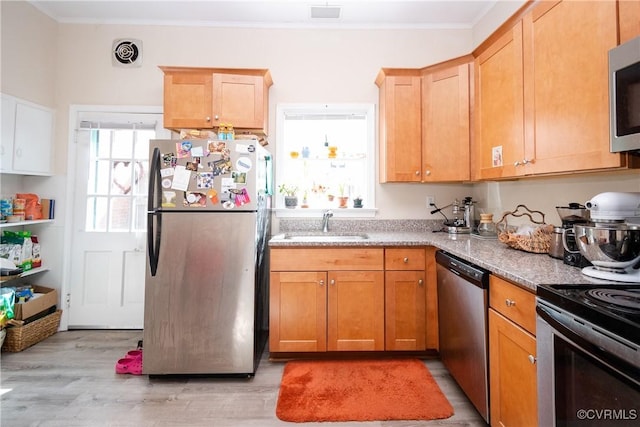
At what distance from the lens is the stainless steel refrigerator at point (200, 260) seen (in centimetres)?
200

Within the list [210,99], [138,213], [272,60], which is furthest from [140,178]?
[272,60]

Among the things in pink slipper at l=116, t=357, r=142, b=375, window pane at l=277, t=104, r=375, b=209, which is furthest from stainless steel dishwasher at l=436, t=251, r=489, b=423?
pink slipper at l=116, t=357, r=142, b=375

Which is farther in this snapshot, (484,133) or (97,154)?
(97,154)

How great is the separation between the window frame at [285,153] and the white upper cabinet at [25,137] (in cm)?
207

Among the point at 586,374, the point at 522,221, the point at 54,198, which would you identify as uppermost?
the point at 54,198

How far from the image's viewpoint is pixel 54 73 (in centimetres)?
283

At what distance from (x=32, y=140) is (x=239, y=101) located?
1.84 meters

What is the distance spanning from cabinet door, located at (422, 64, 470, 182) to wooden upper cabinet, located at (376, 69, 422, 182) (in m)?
0.06

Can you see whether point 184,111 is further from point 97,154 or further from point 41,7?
point 41,7

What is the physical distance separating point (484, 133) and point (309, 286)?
170 cm

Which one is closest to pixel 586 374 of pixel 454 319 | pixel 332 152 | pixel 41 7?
pixel 454 319

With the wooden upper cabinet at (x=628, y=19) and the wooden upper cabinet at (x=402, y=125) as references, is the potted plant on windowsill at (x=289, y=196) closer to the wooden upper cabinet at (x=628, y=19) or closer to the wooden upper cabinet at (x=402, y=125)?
the wooden upper cabinet at (x=402, y=125)

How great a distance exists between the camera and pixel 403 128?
2.57 m

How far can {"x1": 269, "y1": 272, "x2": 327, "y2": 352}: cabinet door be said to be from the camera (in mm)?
2230
